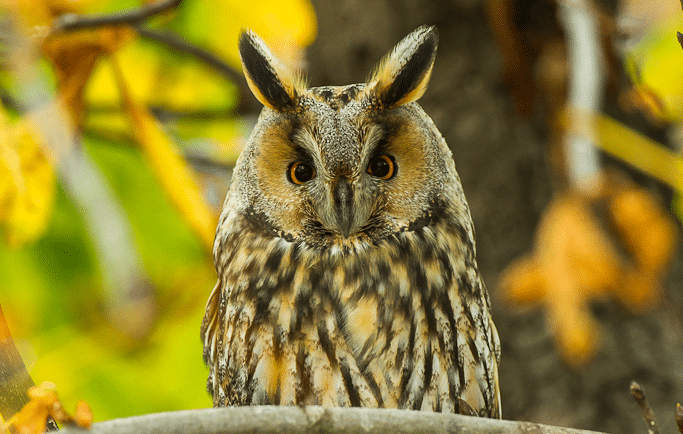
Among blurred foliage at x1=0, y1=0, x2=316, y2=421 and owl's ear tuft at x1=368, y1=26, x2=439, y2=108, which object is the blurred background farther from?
owl's ear tuft at x1=368, y1=26, x2=439, y2=108

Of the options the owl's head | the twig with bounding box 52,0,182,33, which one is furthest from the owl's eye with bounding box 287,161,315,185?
the twig with bounding box 52,0,182,33

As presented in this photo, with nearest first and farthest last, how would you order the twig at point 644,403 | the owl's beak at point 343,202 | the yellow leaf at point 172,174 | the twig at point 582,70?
the twig at point 644,403
the owl's beak at point 343,202
the yellow leaf at point 172,174
the twig at point 582,70

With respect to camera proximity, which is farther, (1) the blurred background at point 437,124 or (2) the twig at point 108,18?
(1) the blurred background at point 437,124

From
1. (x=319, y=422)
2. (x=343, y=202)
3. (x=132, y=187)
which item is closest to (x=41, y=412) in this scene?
(x=319, y=422)

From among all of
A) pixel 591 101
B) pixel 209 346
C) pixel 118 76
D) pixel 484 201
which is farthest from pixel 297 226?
pixel 484 201

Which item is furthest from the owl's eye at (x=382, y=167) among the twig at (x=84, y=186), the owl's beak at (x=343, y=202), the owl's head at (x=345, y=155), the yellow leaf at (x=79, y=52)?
the yellow leaf at (x=79, y=52)

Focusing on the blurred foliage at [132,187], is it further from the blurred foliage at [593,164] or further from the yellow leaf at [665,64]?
the yellow leaf at [665,64]

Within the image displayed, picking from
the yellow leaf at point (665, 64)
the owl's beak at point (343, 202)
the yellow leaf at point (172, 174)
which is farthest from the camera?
the yellow leaf at point (665, 64)
